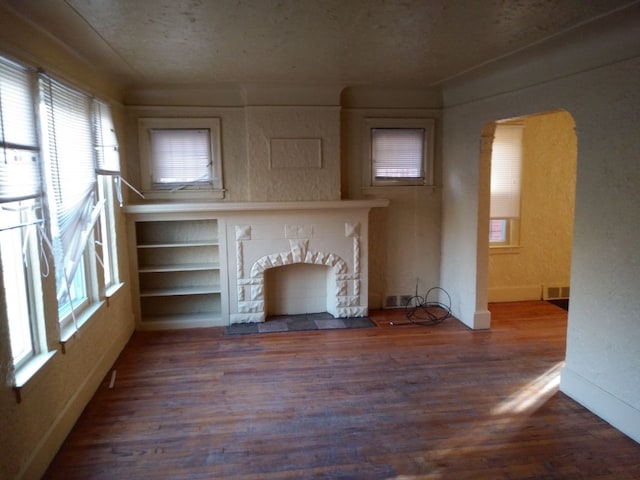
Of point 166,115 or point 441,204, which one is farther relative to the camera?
point 441,204

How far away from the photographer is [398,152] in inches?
226

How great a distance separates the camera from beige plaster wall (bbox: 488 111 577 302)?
5926 mm

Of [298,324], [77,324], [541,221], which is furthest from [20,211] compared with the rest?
[541,221]

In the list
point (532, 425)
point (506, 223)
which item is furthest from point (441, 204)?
point (532, 425)

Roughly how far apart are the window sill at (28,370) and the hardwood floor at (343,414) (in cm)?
59

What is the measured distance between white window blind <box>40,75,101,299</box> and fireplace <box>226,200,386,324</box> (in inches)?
65.9

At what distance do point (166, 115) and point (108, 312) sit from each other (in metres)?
2.20

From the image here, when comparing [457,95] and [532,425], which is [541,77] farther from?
[532,425]

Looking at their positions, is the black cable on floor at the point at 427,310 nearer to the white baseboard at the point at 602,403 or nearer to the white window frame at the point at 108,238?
the white baseboard at the point at 602,403

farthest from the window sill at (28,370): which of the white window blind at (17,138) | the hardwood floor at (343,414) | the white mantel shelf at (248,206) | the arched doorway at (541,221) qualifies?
the arched doorway at (541,221)

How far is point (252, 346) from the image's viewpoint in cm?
474

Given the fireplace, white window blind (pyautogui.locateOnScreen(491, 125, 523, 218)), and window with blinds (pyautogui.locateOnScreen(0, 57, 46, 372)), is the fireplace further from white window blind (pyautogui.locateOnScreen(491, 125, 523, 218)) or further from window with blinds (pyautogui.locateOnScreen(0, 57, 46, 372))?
window with blinds (pyautogui.locateOnScreen(0, 57, 46, 372))

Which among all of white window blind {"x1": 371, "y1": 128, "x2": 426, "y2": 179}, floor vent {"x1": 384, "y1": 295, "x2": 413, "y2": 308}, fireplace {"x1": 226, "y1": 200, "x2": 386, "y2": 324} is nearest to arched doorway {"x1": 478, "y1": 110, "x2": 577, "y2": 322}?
floor vent {"x1": 384, "y1": 295, "x2": 413, "y2": 308}

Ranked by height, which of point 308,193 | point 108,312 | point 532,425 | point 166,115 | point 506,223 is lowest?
point 532,425
